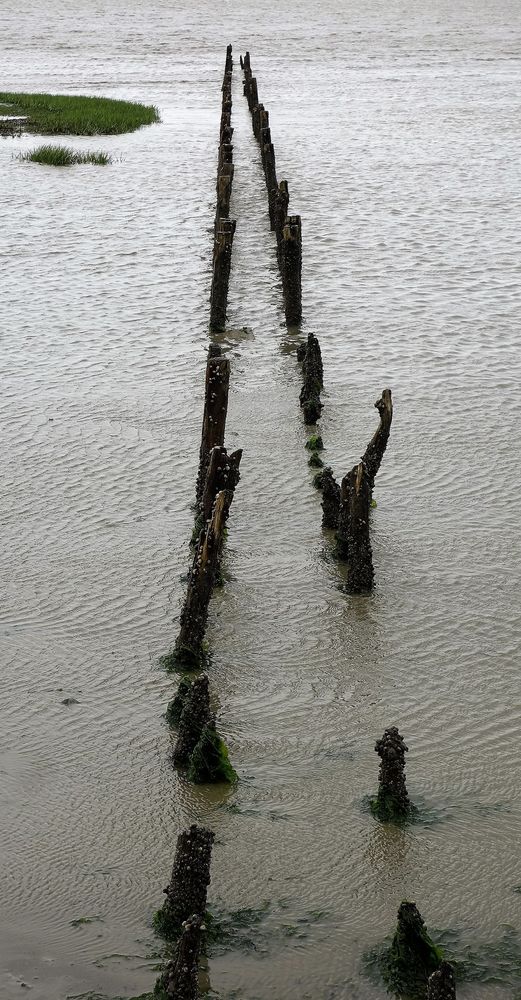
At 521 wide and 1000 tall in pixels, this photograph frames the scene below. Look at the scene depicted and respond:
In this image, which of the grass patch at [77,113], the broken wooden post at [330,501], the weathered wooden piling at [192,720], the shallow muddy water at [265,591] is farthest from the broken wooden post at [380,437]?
the grass patch at [77,113]

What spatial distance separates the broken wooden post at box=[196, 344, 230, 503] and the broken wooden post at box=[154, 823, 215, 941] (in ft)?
13.7

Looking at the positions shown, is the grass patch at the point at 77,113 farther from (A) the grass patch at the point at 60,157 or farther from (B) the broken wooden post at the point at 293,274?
(B) the broken wooden post at the point at 293,274

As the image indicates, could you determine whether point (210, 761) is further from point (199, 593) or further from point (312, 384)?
point (312, 384)

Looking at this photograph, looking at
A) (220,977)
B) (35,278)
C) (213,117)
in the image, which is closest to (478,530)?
(220,977)

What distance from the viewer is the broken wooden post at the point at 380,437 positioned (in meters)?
8.42

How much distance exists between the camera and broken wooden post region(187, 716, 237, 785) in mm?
5918

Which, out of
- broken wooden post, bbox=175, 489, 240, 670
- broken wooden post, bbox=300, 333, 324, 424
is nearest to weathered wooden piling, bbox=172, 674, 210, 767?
broken wooden post, bbox=175, 489, 240, 670

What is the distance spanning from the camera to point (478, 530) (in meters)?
8.84

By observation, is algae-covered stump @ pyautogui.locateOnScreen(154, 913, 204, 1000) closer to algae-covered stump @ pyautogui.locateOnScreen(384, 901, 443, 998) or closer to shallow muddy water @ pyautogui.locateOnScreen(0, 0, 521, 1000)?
shallow muddy water @ pyautogui.locateOnScreen(0, 0, 521, 1000)

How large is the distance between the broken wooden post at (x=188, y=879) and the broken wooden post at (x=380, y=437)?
3.95 meters

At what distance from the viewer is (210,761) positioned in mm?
5949

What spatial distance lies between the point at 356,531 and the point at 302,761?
2.05 meters

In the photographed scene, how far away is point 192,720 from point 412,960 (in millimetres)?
1792

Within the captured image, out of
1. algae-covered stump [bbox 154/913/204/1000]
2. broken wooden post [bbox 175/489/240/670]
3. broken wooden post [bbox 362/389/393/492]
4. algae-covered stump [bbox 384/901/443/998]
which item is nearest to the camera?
algae-covered stump [bbox 154/913/204/1000]
